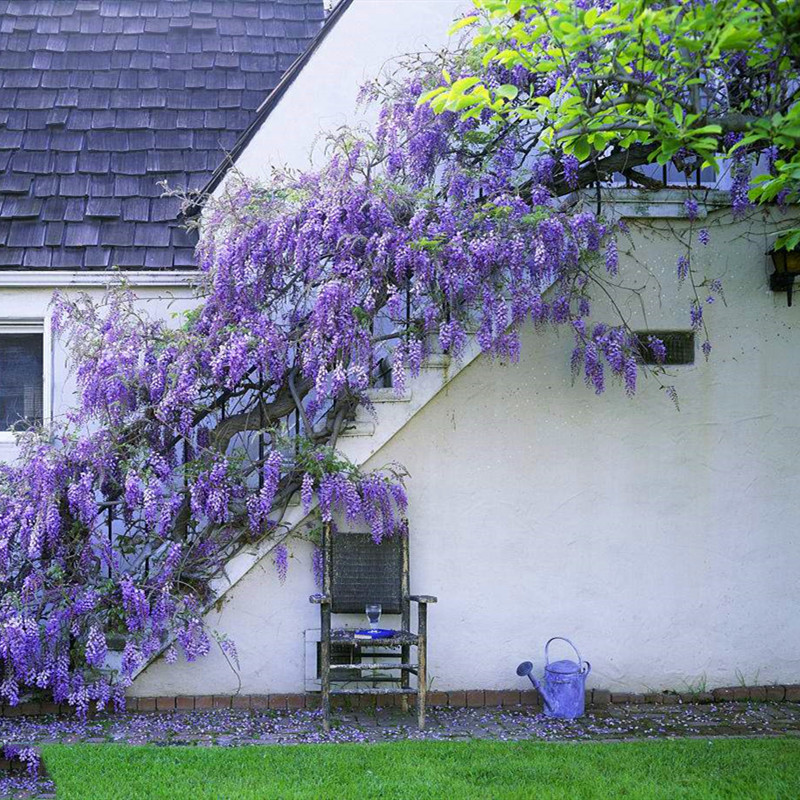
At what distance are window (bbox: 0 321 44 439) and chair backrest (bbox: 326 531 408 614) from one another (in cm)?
215

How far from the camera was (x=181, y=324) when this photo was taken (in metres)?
6.54

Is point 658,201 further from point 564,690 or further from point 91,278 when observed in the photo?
point 91,278

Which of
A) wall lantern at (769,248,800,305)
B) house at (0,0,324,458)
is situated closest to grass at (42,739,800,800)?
house at (0,0,324,458)

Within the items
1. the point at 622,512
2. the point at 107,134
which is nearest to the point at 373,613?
the point at 622,512

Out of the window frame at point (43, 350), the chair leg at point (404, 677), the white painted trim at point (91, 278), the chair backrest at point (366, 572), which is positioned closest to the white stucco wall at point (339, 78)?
the white painted trim at point (91, 278)

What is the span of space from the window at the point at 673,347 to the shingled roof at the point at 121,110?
2.91m

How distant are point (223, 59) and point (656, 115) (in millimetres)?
4114

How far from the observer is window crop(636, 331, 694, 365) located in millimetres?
6488

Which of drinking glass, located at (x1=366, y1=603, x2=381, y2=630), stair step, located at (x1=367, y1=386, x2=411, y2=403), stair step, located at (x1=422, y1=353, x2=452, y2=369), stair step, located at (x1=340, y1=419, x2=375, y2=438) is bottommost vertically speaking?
drinking glass, located at (x1=366, y1=603, x2=381, y2=630)

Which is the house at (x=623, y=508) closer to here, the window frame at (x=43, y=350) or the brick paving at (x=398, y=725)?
the brick paving at (x=398, y=725)

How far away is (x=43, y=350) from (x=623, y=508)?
12.4ft

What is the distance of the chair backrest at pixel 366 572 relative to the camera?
612cm

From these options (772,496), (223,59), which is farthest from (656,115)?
(223,59)

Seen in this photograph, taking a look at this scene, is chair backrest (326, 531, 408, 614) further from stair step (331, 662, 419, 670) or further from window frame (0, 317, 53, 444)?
window frame (0, 317, 53, 444)
